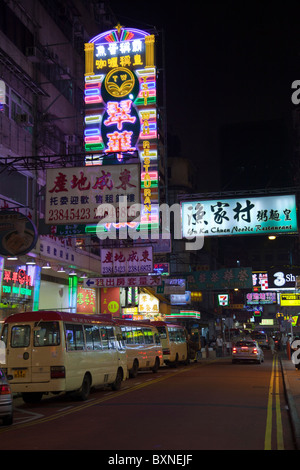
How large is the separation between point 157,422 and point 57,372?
497 cm

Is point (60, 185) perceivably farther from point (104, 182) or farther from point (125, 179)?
point (125, 179)

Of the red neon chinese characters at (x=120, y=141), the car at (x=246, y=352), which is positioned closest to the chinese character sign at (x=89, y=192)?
the red neon chinese characters at (x=120, y=141)

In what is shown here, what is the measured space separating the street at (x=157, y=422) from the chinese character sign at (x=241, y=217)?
8138 mm

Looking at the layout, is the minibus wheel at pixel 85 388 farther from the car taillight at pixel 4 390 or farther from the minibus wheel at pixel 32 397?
the car taillight at pixel 4 390

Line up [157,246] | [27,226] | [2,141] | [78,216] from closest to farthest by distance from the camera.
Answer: [78,216], [27,226], [2,141], [157,246]

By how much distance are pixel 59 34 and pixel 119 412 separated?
26536mm

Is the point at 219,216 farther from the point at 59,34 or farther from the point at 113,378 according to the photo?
the point at 59,34

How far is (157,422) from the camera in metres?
11.5

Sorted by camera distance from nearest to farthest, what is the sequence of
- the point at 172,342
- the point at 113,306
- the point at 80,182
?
the point at 80,182
the point at 172,342
the point at 113,306

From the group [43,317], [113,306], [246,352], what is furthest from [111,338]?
[113,306]

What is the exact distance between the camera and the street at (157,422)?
9.30 metres

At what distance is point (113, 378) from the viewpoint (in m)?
19.8
